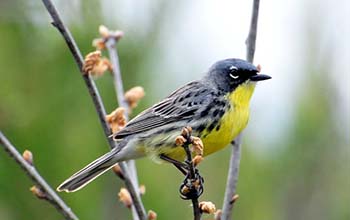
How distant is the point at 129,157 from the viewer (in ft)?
12.3

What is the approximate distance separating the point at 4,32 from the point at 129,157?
3.28 feet

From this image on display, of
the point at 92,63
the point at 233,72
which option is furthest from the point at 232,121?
the point at 92,63

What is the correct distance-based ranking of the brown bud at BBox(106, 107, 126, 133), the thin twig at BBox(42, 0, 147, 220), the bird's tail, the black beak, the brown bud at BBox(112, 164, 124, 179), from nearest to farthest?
the thin twig at BBox(42, 0, 147, 220), the brown bud at BBox(112, 164, 124, 179), the brown bud at BBox(106, 107, 126, 133), the bird's tail, the black beak

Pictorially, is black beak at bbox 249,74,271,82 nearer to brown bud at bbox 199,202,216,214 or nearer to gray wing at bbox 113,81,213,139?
gray wing at bbox 113,81,213,139

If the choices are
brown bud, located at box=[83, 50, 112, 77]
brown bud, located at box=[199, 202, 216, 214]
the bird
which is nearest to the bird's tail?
the bird

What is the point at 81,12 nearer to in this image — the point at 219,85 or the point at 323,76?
the point at 219,85

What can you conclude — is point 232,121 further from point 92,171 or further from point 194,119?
point 92,171

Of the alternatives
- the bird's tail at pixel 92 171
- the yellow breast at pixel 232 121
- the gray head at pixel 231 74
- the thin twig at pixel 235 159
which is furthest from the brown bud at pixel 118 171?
the gray head at pixel 231 74

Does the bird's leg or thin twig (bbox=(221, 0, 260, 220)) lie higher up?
thin twig (bbox=(221, 0, 260, 220))

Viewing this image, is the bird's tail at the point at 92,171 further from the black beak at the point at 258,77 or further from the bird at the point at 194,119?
the black beak at the point at 258,77

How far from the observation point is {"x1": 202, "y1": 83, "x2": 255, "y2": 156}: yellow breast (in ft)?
12.5

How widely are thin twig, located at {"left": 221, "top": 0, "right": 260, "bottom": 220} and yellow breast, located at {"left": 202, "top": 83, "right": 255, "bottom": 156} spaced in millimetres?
346

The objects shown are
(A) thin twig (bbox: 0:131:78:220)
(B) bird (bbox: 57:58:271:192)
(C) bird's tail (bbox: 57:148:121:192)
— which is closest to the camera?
(A) thin twig (bbox: 0:131:78:220)

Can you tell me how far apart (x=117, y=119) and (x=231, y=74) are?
101 cm
